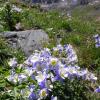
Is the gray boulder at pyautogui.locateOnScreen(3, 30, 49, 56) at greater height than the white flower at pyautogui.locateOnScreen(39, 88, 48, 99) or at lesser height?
lesser

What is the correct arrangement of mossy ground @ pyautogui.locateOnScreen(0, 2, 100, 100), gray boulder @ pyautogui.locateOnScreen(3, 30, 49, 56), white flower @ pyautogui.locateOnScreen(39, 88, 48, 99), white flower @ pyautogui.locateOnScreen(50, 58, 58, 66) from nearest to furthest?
white flower @ pyautogui.locateOnScreen(39, 88, 48, 99)
white flower @ pyautogui.locateOnScreen(50, 58, 58, 66)
mossy ground @ pyautogui.locateOnScreen(0, 2, 100, 100)
gray boulder @ pyautogui.locateOnScreen(3, 30, 49, 56)

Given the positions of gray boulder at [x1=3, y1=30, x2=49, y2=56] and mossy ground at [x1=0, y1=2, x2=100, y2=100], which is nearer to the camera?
mossy ground at [x1=0, y1=2, x2=100, y2=100]

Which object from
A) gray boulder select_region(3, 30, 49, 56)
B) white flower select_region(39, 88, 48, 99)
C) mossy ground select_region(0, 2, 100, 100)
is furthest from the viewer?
gray boulder select_region(3, 30, 49, 56)

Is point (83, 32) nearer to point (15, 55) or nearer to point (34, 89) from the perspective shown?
point (15, 55)

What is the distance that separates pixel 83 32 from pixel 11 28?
2501 mm

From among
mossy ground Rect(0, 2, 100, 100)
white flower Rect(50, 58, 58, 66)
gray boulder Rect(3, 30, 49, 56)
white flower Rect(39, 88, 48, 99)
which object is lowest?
mossy ground Rect(0, 2, 100, 100)

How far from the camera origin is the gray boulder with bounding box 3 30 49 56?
9.40 meters

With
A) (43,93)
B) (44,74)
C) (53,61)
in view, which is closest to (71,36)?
(53,61)

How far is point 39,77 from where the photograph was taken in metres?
5.90

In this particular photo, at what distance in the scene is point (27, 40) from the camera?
32.1 feet

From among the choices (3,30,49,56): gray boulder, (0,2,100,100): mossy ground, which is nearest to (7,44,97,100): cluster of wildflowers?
(0,2,100,100): mossy ground

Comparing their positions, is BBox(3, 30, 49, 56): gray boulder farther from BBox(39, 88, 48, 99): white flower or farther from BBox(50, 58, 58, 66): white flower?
BBox(39, 88, 48, 99): white flower

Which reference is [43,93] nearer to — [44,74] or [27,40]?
[44,74]

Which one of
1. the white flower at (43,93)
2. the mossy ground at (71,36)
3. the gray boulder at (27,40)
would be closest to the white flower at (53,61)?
the white flower at (43,93)
